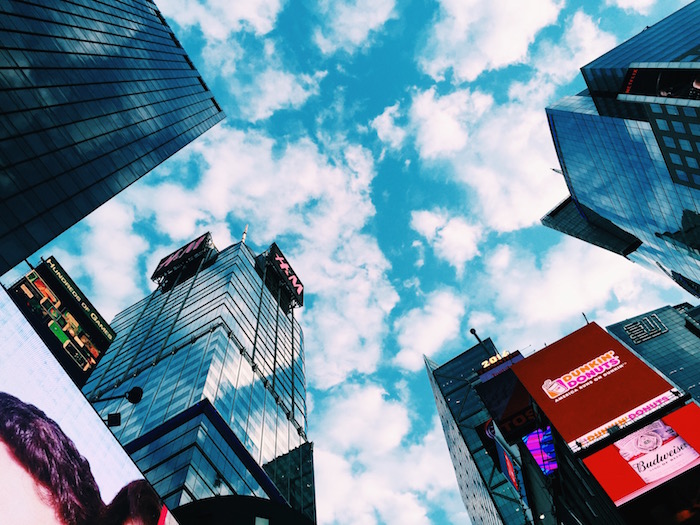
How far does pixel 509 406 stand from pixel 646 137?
49.6m

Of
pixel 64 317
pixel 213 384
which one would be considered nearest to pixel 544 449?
pixel 213 384

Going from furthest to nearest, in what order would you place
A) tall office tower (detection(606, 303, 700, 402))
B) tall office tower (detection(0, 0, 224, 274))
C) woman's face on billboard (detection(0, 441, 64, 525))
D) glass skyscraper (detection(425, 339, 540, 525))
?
tall office tower (detection(606, 303, 700, 402)) → glass skyscraper (detection(425, 339, 540, 525)) → tall office tower (detection(0, 0, 224, 274)) → woman's face on billboard (detection(0, 441, 64, 525))

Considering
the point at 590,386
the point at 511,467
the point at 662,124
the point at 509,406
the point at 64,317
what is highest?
the point at 64,317

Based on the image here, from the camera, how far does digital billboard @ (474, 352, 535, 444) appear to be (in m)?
34.8

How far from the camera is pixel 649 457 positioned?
22719 mm

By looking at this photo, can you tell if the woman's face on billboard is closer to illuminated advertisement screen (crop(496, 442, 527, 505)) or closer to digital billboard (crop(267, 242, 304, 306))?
illuminated advertisement screen (crop(496, 442, 527, 505))

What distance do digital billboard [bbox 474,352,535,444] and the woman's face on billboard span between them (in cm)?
3123

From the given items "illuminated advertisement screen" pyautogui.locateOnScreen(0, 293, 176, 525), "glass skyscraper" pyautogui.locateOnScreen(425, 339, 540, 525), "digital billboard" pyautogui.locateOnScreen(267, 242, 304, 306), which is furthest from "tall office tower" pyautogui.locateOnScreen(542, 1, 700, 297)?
"illuminated advertisement screen" pyautogui.locateOnScreen(0, 293, 176, 525)

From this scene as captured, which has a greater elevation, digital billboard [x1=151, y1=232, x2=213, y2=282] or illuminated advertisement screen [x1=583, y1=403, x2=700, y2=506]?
digital billboard [x1=151, y1=232, x2=213, y2=282]

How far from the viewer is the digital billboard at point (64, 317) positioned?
85688mm

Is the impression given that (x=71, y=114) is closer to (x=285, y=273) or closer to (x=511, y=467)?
(x=511, y=467)

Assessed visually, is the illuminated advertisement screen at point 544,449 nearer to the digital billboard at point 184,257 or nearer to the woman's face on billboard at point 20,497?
the woman's face on billboard at point 20,497

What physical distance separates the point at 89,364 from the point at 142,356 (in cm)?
3947

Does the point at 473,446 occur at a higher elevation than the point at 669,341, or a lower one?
higher
